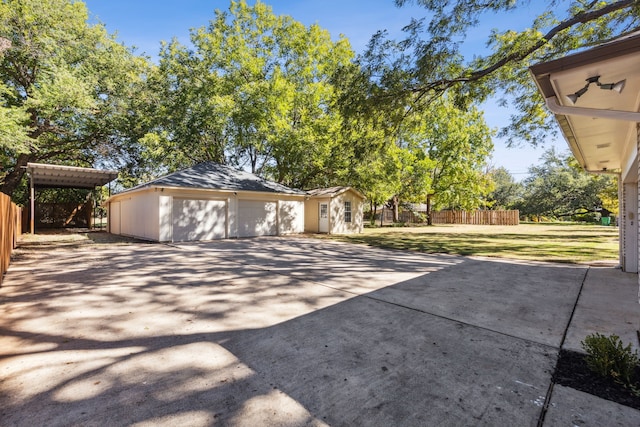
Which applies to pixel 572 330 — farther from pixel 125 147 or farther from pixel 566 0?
pixel 125 147

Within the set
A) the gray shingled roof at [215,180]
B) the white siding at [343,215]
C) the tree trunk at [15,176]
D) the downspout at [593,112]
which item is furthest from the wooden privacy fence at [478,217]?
the tree trunk at [15,176]

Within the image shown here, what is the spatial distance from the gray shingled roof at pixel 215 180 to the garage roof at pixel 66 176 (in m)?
2.98

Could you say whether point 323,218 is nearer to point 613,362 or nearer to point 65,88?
point 65,88

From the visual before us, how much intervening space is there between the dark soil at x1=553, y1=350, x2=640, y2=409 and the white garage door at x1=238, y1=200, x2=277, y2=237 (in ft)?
46.8

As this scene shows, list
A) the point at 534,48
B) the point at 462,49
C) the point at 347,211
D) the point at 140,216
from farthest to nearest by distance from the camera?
1. the point at 347,211
2. the point at 140,216
3. the point at 462,49
4. the point at 534,48

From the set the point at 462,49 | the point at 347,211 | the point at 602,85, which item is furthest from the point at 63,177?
the point at 602,85

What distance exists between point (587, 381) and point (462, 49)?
327 inches

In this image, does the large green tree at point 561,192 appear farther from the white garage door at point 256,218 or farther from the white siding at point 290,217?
the white garage door at point 256,218

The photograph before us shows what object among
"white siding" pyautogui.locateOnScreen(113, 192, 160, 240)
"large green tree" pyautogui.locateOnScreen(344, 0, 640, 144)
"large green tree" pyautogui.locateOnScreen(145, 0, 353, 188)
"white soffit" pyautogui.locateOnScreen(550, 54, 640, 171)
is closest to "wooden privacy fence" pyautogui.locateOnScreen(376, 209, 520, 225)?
"large green tree" pyautogui.locateOnScreen(145, 0, 353, 188)

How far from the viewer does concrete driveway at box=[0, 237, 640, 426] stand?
6.66ft

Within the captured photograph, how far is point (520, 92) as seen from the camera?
33.9ft

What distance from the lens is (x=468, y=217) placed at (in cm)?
3244

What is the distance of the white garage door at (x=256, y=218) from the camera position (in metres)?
15.7

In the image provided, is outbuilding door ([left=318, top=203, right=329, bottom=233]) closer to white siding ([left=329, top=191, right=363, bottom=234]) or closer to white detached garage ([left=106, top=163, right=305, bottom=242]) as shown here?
white siding ([left=329, top=191, right=363, bottom=234])
